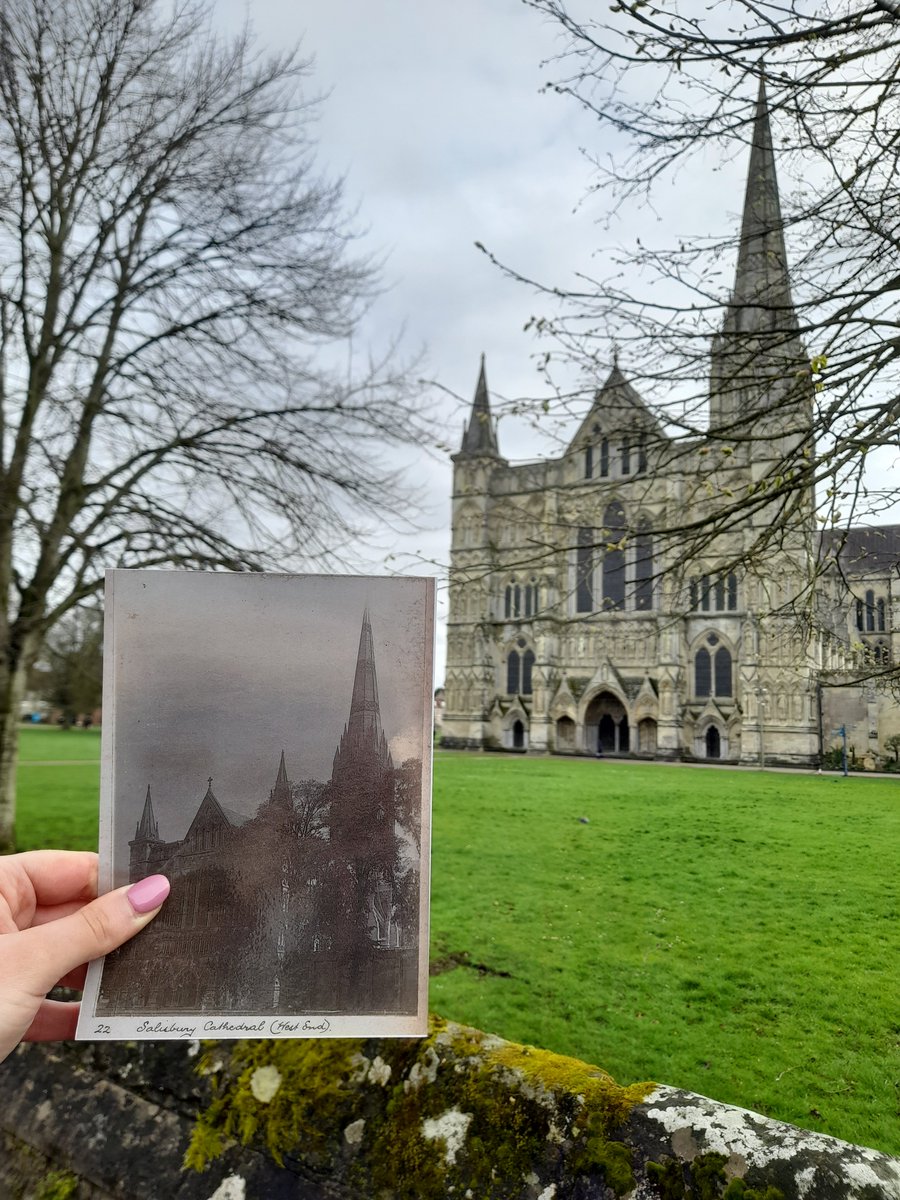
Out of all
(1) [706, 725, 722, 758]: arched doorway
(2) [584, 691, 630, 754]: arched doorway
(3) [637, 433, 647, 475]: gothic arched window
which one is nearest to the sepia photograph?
(3) [637, 433, 647, 475]: gothic arched window

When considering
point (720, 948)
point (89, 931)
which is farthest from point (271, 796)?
point (720, 948)

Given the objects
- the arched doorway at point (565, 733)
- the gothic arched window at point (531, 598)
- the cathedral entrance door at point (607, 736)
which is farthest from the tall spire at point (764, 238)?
the arched doorway at point (565, 733)

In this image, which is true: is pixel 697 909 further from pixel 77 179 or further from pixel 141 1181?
pixel 77 179

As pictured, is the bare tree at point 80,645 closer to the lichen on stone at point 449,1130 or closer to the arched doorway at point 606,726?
the lichen on stone at point 449,1130

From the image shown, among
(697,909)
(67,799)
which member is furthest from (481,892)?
(67,799)

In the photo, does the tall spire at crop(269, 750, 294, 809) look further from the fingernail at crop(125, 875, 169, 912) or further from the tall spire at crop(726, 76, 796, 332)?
the tall spire at crop(726, 76, 796, 332)

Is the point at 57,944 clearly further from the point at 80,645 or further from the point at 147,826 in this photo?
the point at 80,645
